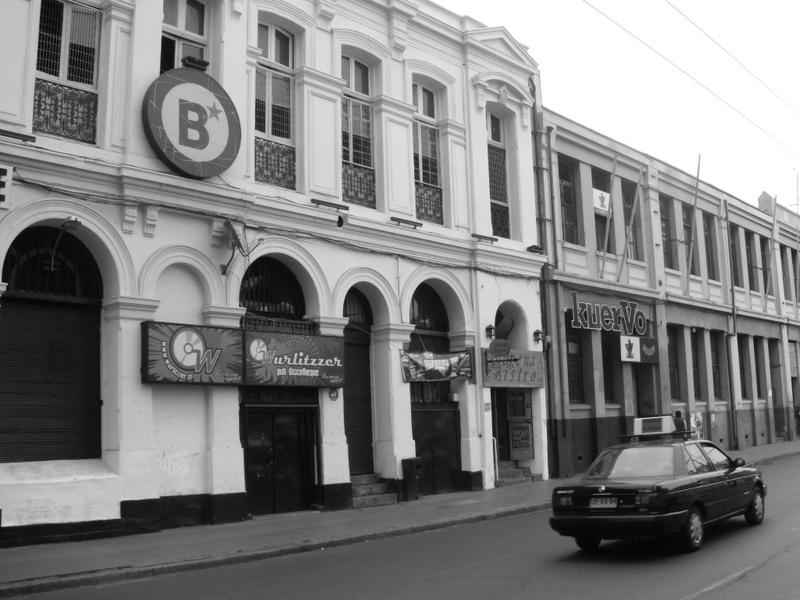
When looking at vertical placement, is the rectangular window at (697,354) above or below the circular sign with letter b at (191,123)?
below

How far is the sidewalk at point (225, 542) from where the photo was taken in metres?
10.1

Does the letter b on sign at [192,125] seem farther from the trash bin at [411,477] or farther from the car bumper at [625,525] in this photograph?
the car bumper at [625,525]

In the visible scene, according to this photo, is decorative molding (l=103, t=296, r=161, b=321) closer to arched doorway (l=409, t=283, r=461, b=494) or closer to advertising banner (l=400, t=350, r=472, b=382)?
Answer: advertising banner (l=400, t=350, r=472, b=382)

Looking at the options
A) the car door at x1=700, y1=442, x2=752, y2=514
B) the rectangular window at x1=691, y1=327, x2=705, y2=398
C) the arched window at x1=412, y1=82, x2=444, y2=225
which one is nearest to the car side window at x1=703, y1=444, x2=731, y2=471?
the car door at x1=700, y1=442, x2=752, y2=514

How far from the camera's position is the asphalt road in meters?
8.59

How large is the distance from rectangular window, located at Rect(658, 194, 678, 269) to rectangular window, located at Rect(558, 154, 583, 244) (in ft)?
17.8

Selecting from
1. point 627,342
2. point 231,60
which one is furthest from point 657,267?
point 231,60

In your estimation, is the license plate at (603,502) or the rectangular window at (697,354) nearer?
the license plate at (603,502)

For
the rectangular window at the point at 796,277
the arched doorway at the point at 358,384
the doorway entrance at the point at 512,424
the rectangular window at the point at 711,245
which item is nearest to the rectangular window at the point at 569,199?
the doorway entrance at the point at 512,424

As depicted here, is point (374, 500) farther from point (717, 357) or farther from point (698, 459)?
point (717, 357)

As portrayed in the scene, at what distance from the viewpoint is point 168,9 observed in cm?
1542

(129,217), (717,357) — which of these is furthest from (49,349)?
(717,357)

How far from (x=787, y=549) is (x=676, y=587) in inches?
113

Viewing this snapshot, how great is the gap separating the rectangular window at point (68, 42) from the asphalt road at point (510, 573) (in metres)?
8.50
